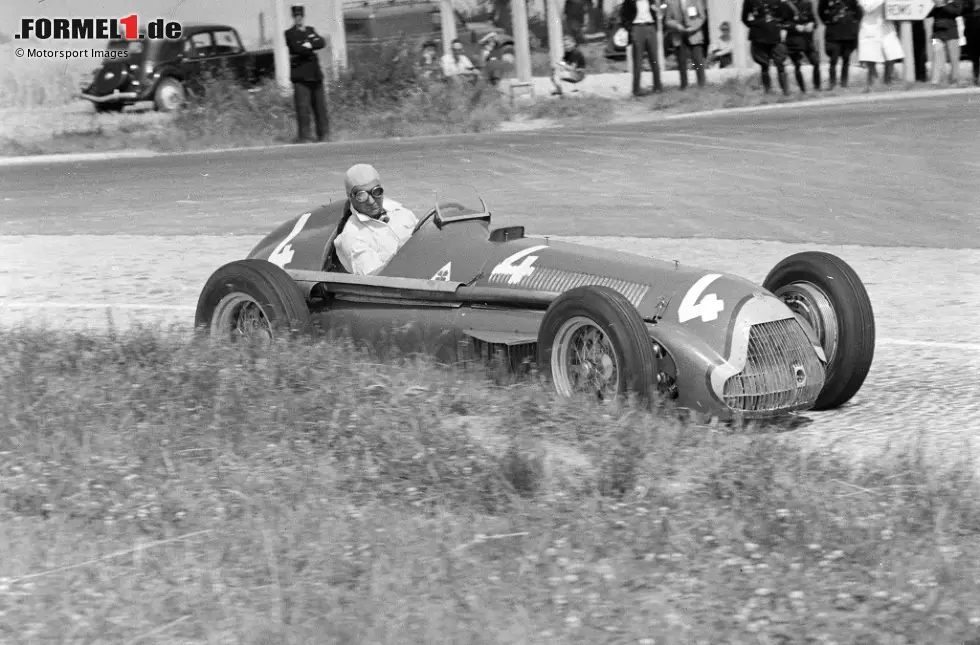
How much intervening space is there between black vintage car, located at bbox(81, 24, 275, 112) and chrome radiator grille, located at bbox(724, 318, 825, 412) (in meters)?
19.8

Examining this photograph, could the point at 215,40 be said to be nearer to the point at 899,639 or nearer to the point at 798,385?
the point at 798,385

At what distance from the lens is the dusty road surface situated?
8773 millimetres

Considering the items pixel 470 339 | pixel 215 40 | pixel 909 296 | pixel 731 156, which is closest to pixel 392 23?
pixel 215 40

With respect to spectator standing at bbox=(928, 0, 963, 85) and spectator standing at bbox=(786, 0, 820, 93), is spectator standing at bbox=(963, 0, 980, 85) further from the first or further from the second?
spectator standing at bbox=(786, 0, 820, 93)

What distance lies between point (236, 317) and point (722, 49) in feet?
64.9

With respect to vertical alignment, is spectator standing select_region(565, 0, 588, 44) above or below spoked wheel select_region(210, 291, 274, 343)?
above

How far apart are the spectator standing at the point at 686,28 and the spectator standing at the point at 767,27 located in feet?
2.66

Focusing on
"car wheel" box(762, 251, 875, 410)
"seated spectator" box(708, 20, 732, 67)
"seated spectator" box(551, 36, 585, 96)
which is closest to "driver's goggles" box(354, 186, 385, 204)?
"car wheel" box(762, 251, 875, 410)

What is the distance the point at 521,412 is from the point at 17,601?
8.26 feet

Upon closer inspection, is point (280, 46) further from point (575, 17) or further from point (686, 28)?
point (575, 17)

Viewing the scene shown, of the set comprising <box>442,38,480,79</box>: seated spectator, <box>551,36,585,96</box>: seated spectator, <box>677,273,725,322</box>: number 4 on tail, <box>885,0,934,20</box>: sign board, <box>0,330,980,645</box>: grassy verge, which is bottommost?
<box>0,330,980,645</box>: grassy verge

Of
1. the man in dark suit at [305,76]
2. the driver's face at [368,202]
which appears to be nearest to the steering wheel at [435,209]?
the driver's face at [368,202]

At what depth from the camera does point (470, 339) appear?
731cm

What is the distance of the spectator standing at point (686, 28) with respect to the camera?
21562 mm
